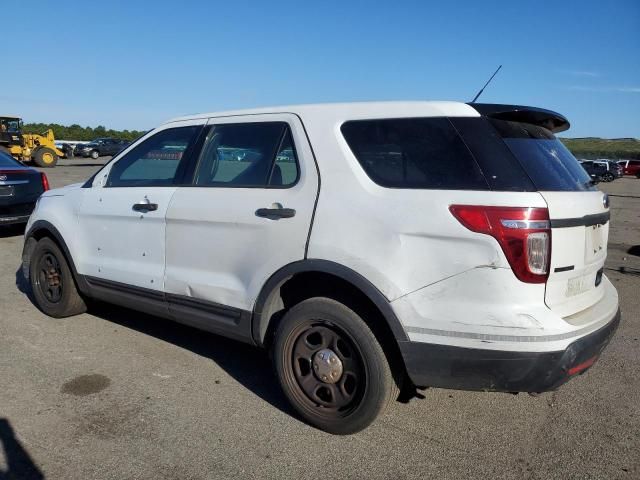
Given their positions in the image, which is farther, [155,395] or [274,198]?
[155,395]

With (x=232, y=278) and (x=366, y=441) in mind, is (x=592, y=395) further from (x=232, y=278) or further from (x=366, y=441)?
(x=232, y=278)

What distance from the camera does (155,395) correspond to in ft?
12.3

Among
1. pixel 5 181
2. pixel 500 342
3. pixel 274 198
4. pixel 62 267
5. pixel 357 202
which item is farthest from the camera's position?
pixel 5 181

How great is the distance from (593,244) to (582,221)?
0.26 metres

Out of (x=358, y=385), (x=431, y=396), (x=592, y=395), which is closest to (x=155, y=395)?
(x=358, y=385)

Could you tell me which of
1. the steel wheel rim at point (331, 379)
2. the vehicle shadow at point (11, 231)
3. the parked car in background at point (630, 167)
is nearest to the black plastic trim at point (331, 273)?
the steel wheel rim at point (331, 379)

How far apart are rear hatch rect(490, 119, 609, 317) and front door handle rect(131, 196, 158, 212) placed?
95.0 inches

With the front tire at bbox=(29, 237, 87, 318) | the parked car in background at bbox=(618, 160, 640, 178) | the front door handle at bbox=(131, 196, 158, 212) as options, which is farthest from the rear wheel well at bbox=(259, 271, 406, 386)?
the parked car in background at bbox=(618, 160, 640, 178)

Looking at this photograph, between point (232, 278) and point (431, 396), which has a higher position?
point (232, 278)

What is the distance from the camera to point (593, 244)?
307 cm

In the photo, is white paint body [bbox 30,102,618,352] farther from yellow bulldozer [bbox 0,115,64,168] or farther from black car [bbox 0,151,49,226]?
yellow bulldozer [bbox 0,115,64,168]

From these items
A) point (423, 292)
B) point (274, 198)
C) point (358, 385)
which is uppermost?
point (274, 198)

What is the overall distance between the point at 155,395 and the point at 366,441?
1459 mm

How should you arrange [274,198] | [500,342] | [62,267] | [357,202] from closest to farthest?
[500,342], [357,202], [274,198], [62,267]
